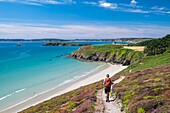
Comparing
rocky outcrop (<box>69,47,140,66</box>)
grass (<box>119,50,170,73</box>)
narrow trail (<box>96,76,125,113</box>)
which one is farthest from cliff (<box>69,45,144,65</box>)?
narrow trail (<box>96,76,125,113</box>)

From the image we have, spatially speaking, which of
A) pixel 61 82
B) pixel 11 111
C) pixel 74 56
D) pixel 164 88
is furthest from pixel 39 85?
pixel 74 56

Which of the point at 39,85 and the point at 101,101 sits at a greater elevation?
the point at 101,101

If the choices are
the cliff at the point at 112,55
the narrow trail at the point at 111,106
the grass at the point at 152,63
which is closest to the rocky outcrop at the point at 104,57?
the cliff at the point at 112,55

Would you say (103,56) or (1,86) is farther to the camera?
(103,56)

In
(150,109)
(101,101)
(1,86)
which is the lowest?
(1,86)

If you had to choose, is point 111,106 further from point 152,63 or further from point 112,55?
point 112,55

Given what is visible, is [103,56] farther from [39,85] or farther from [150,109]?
[150,109]

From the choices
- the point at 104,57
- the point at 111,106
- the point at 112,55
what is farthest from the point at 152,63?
the point at 104,57

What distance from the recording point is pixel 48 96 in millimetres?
43312

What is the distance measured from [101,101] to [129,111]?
6.23 meters

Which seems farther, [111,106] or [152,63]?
[152,63]

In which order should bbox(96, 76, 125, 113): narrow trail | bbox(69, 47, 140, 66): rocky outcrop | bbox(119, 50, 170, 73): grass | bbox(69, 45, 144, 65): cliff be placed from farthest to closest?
bbox(69, 47, 140, 66): rocky outcrop, bbox(69, 45, 144, 65): cliff, bbox(119, 50, 170, 73): grass, bbox(96, 76, 125, 113): narrow trail

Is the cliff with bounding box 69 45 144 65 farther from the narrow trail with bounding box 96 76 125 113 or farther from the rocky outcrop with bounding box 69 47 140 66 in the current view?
the narrow trail with bounding box 96 76 125 113

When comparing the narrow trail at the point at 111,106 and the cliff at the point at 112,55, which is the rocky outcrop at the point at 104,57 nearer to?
the cliff at the point at 112,55
